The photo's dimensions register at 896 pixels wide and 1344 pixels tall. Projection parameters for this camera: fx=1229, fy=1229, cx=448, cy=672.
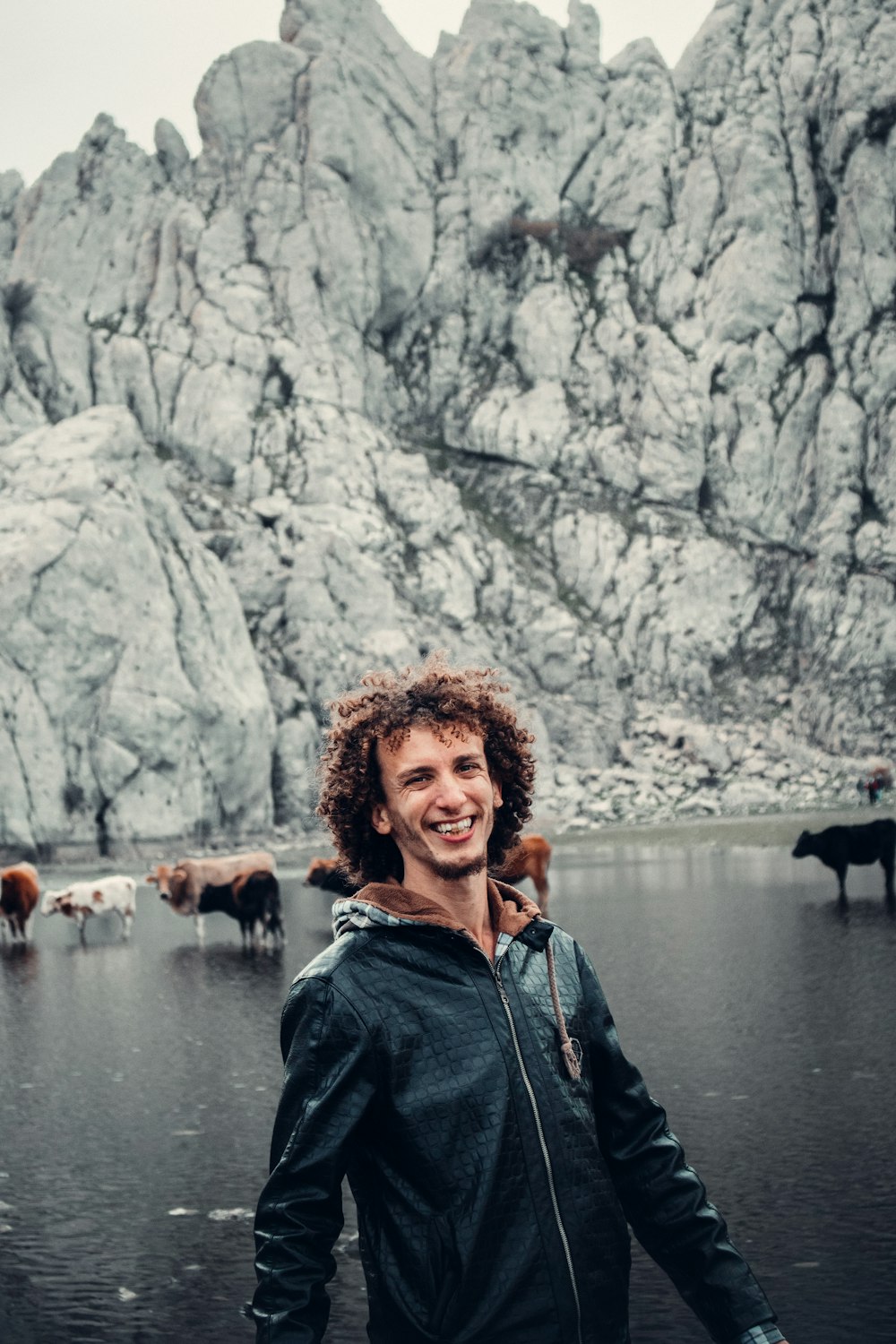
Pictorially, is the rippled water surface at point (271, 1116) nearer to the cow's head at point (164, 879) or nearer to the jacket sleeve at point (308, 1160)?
the jacket sleeve at point (308, 1160)

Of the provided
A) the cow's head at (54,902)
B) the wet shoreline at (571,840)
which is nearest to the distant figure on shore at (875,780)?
the wet shoreline at (571,840)

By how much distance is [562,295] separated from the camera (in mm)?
89688

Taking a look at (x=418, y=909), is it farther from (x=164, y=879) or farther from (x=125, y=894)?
(x=164, y=879)

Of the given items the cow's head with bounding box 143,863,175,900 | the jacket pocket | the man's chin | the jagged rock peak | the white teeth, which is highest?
the jagged rock peak

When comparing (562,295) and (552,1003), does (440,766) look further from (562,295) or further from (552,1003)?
(562,295)

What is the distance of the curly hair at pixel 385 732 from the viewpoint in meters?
3.93

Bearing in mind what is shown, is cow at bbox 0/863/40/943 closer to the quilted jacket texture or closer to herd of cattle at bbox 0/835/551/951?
herd of cattle at bbox 0/835/551/951

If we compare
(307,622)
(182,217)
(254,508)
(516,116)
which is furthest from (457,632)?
(516,116)

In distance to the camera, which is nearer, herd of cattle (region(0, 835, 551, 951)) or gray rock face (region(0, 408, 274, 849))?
herd of cattle (region(0, 835, 551, 951))

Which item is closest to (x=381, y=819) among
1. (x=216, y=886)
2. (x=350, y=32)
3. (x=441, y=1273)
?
(x=441, y=1273)

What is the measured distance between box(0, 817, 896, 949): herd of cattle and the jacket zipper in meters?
18.4

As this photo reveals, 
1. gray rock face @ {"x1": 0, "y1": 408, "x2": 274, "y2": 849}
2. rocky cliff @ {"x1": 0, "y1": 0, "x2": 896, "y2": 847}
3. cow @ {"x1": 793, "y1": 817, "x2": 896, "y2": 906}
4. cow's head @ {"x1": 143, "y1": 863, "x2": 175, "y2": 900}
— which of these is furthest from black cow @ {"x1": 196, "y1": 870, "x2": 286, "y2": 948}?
rocky cliff @ {"x1": 0, "y1": 0, "x2": 896, "y2": 847}

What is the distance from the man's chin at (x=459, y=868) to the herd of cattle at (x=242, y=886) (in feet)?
59.6

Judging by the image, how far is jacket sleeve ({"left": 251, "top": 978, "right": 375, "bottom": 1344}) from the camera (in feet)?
10.1
